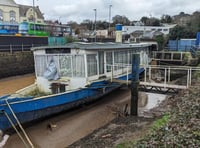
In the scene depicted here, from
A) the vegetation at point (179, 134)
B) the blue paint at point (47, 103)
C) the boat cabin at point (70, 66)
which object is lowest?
the blue paint at point (47, 103)

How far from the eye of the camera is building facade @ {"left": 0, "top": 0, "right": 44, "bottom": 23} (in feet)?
161

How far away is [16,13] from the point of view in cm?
5184

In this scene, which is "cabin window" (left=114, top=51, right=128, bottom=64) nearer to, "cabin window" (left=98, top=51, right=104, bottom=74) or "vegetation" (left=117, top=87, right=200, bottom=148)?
"cabin window" (left=98, top=51, right=104, bottom=74)

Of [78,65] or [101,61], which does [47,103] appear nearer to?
[78,65]

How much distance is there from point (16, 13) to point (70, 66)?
149 feet

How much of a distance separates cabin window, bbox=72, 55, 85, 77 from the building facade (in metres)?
42.0

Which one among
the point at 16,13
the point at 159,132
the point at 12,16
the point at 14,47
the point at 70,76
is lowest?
the point at 159,132

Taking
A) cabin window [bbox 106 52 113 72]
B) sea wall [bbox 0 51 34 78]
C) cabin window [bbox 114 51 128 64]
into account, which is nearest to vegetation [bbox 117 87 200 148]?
cabin window [bbox 106 52 113 72]

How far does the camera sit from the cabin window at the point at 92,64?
1166cm

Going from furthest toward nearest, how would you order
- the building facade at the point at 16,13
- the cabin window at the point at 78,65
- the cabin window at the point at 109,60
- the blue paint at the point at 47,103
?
the building facade at the point at 16,13
the cabin window at the point at 109,60
the cabin window at the point at 78,65
the blue paint at the point at 47,103

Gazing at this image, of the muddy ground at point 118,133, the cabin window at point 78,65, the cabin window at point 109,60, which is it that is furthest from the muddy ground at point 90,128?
the cabin window at point 109,60

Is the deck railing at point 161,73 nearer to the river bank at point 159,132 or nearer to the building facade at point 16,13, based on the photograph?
the river bank at point 159,132

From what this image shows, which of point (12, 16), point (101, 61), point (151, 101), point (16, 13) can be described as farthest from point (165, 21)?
point (101, 61)

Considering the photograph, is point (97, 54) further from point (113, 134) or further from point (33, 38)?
point (33, 38)
